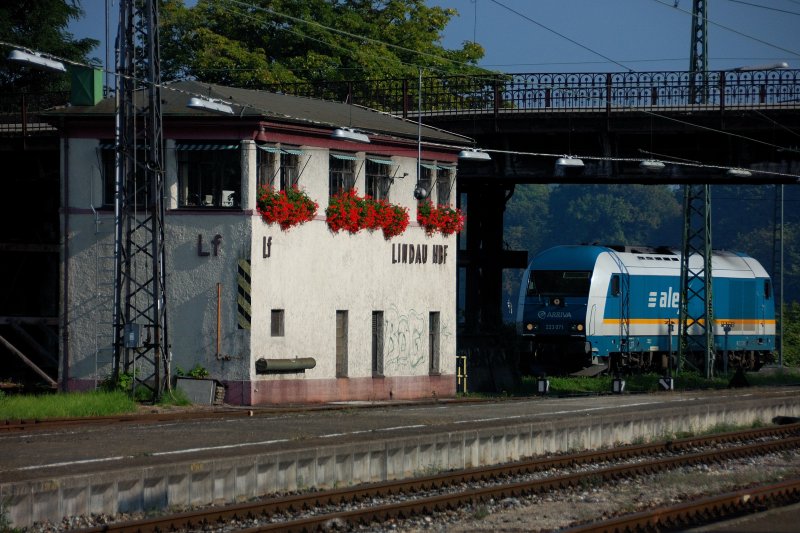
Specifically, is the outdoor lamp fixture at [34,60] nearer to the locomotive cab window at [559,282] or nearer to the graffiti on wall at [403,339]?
the graffiti on wall at [403,339]

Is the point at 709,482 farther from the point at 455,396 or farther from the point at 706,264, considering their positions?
the point at 706,264

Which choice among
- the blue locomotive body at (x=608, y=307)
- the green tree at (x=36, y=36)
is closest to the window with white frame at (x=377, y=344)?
the blue locomotive body at (x=608, y=307)

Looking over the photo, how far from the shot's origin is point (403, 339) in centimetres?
3484

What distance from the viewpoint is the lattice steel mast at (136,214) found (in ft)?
88.9

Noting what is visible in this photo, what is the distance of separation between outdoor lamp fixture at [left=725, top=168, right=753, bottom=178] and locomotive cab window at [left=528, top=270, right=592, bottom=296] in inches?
282

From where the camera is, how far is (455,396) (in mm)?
36219

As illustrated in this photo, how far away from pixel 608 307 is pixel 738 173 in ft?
27.6

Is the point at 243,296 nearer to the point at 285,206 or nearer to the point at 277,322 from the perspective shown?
the point at 277,322

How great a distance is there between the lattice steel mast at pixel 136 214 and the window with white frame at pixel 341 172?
478 centimetres

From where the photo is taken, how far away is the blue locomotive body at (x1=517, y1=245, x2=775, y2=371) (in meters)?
43.9

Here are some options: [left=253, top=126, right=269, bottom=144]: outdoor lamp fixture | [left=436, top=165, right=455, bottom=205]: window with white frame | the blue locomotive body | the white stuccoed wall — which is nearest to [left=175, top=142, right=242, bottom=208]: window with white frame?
the white stuccoed wall

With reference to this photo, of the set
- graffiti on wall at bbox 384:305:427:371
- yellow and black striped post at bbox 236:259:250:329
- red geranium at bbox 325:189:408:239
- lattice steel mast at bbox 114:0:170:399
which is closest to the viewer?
lattice steel mast at bbox 114:0:170:399

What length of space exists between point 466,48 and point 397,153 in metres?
35.1

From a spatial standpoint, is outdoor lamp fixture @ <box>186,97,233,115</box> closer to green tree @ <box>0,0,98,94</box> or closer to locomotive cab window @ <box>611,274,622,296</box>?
locomotive cab window @ <box>611,274,622,296</box>
